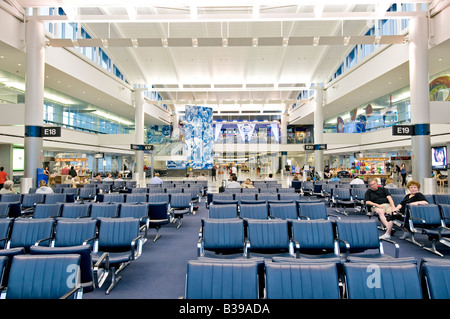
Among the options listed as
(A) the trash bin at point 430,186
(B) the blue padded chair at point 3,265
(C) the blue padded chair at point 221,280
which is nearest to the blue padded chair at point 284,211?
(C) the blue padded chair at point 221,280

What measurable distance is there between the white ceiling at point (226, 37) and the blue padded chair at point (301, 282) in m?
10.2

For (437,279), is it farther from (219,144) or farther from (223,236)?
(219,144)

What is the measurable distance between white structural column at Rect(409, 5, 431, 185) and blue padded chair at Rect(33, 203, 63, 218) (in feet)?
41.5

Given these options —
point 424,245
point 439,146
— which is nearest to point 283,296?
point 424,245

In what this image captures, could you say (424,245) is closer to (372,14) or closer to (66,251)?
(66,251)

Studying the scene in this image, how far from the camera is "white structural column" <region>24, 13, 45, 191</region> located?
1099cm

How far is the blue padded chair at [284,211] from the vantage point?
5411 mm

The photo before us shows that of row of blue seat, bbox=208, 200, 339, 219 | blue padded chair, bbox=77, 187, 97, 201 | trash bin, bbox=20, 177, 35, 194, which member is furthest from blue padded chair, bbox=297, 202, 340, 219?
trash bin, bbox=20, 177, 35, 194

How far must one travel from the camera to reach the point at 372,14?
11070 millimetres

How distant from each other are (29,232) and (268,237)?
3.52 meters

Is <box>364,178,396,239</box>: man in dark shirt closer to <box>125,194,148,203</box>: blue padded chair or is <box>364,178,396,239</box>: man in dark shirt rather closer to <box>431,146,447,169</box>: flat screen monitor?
<box>125,194,148,203</box>: blue padded chair

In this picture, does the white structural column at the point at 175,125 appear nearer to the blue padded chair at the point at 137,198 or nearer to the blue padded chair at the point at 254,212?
the blue padded chair at the point at 137,198

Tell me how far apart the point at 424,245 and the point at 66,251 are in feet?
20.8

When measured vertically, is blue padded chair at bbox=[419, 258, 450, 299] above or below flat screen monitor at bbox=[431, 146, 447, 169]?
below
